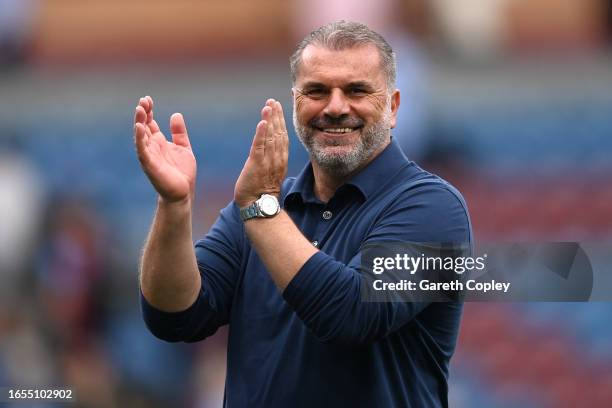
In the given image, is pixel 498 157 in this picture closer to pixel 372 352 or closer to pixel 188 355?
pixel 188 355

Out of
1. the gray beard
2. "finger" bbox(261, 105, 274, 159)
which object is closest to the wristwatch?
"finger" bbox(261, 105, 274, 159)

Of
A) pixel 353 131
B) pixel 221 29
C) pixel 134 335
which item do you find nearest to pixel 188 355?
pixel 134 335

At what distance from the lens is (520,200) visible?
10.1 m

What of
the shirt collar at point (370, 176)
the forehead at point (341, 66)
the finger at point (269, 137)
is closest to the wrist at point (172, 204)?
the finger at point (269, 137)

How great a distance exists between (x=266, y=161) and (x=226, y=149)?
7.73 meters

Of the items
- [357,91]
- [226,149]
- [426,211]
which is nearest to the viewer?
[426,211]

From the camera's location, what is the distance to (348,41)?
3.23 meters

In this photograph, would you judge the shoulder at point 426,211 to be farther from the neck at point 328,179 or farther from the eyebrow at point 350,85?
the eyebrow at point 350,85

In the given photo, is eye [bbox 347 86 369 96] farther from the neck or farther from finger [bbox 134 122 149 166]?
finger [bbox 134 122 149 166]

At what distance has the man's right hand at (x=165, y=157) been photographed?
3021 mm

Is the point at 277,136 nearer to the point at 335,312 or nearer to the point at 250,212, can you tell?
the point at 250,212

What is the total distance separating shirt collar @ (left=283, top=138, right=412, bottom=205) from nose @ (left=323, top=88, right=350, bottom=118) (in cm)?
17

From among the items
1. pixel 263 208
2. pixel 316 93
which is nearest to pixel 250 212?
pixel 263 208

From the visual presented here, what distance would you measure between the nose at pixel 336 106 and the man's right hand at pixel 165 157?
370 millimetres
